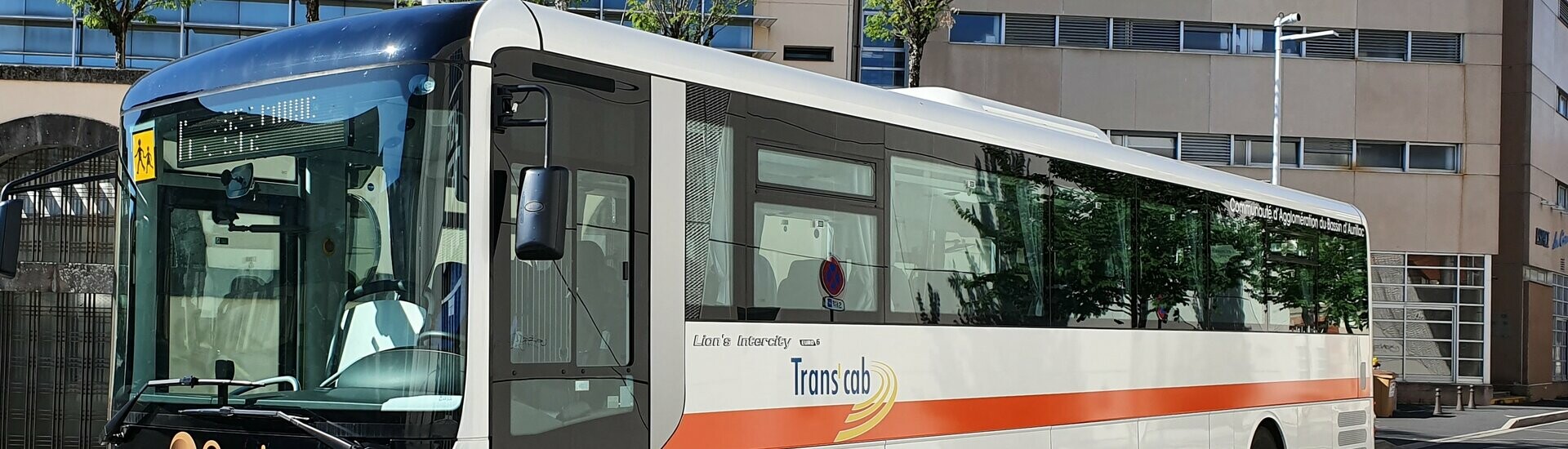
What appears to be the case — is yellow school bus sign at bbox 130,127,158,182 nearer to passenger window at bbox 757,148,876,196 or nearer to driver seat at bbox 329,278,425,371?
driver seat at bbox 329,278,425,371

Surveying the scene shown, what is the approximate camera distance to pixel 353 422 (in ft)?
18.6

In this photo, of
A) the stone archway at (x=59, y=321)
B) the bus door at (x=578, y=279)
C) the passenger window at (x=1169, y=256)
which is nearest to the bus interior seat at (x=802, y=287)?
the bus door at (x=578, y=279)

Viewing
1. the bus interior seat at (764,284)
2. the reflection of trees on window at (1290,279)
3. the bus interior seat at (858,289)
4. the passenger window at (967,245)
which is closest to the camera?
the bus interior seat at (764,284)

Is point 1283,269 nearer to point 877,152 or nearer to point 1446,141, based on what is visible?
point 877,152

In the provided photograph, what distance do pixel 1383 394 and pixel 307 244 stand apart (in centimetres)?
2684

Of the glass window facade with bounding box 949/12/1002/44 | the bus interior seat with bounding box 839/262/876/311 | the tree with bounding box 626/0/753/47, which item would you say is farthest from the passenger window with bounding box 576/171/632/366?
the glass window facade with bounding box 949/12/1002/44

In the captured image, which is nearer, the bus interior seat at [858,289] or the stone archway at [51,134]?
the bus interior seat at [858,289]

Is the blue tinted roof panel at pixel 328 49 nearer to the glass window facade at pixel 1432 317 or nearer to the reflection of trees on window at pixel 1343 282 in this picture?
the reflection of trees on window at pixel 1343 282

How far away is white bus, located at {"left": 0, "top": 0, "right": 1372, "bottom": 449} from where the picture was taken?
19.0ft

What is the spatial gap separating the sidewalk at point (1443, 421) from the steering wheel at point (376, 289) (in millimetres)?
19051

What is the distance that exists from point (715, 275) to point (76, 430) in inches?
378

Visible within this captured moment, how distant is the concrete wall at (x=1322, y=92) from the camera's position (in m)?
34.5

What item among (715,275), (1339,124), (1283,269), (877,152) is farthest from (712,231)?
(1339,124)

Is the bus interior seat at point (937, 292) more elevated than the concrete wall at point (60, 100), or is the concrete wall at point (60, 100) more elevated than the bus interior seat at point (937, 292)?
the concrete wall at point (60, 100)
